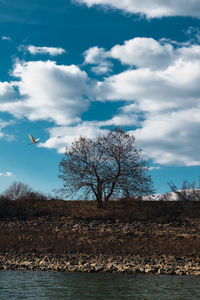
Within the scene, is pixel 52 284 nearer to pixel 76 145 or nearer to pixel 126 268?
pixel 126 268

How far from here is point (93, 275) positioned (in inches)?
634

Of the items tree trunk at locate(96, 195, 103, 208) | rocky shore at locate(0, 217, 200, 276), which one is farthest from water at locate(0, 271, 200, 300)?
tree trunk at locate(96, 195, 103, 208)

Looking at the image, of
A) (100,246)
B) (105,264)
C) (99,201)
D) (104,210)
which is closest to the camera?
(105,264)

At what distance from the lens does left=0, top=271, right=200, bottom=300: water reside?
1221 cm

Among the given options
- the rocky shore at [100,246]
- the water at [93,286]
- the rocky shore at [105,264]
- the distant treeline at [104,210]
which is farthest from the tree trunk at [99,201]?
the water at [93,286]

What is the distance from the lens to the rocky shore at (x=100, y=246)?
17891 millimetres

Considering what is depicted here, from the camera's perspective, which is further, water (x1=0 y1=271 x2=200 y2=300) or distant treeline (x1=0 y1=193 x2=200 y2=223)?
distant treeline (x1=0 y1=193 x2=200 y2=223)

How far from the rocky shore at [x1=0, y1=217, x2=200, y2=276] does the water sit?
1.26 metres

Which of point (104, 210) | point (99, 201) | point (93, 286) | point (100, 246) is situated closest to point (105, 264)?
point (100, 246)

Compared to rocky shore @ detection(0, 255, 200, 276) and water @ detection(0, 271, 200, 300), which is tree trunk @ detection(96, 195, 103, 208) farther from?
water @ detection(0, 271, 200, 300)

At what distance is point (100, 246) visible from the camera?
74.6ft

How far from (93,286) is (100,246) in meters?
8.98

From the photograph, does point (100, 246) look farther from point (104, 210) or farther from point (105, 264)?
point (104, 210)

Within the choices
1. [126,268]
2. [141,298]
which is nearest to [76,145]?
[126,268]
